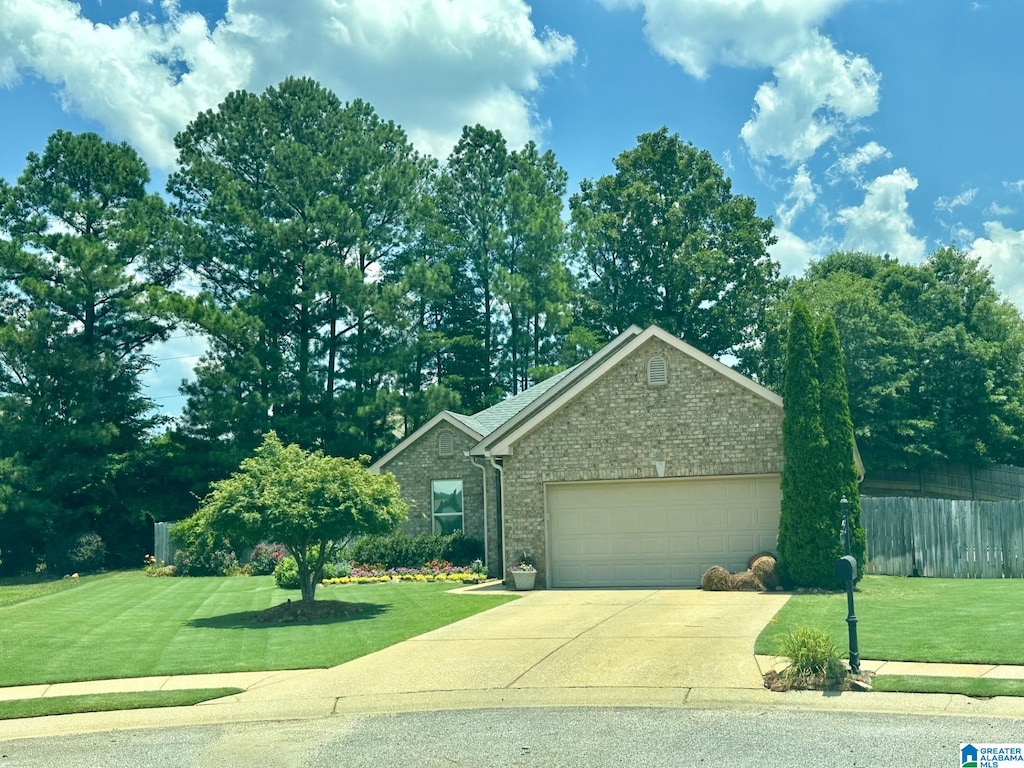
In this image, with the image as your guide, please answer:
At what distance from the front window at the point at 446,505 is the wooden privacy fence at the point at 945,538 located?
1135 cm

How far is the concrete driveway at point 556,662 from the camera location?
11.2m

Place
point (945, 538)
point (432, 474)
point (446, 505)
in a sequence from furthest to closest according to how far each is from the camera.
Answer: point (432, 474), point (446, 505), point (945, 538)

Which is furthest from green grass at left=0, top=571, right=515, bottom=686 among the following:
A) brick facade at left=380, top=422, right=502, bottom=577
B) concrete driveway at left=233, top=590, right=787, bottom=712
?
brick facade at left=380, top=422, right=502, bottom=577

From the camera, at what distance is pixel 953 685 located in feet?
34.0

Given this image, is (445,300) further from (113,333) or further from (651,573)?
(651,573)

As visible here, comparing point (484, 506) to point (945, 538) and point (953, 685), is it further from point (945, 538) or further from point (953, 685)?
point (953, 685)

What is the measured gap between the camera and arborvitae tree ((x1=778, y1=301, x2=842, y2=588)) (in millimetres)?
19938

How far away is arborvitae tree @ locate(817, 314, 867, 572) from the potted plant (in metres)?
6.60

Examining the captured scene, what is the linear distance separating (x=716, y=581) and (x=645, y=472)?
297 centimetres

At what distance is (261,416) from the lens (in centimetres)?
4009

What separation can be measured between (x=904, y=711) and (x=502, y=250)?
3824 centimetres

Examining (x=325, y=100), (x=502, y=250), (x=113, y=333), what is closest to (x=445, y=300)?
(x=502, y=250)

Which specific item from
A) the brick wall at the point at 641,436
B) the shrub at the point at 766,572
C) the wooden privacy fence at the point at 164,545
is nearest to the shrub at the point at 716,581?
the shrub at the point at 766,572
